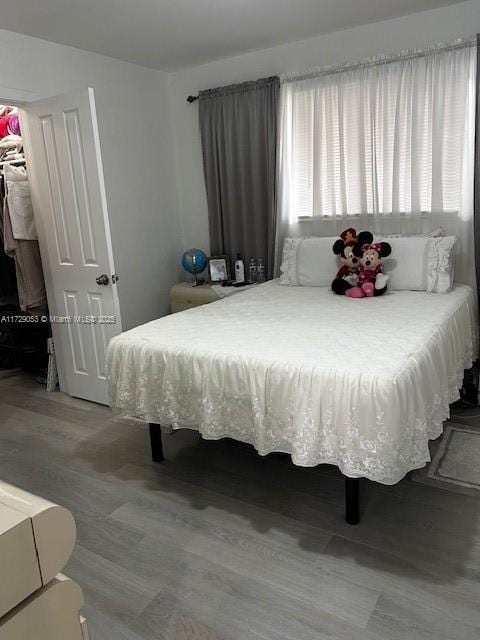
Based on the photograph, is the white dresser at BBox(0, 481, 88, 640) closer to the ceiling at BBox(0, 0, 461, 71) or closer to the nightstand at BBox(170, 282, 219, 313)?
the ceiling at BBox(0, 0, 461, 71)

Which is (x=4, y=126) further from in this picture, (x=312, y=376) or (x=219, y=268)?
(x=312, y=376)

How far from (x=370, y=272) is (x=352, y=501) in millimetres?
1582

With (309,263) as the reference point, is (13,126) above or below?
above

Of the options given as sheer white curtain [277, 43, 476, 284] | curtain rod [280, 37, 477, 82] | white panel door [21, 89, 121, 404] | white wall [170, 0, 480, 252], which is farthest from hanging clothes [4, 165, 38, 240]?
curtain rod [280, 37, 477, 82]

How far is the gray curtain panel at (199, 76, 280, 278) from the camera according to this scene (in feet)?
12.7

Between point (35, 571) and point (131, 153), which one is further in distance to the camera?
point (131, 153)

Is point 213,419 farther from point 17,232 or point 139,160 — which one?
point 139,160

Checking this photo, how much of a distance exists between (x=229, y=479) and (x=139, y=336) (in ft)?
2.90

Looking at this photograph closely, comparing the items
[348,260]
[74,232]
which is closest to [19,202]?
[74,232]

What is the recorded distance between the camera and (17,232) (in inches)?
147

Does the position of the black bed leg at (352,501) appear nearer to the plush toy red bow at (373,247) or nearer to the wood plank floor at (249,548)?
the wood plank floor at (249,548)

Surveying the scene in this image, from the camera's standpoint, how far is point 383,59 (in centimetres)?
336

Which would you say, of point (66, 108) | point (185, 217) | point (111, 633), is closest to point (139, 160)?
point (185, 217)

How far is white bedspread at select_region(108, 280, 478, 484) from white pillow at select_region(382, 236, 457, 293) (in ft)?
0.60
